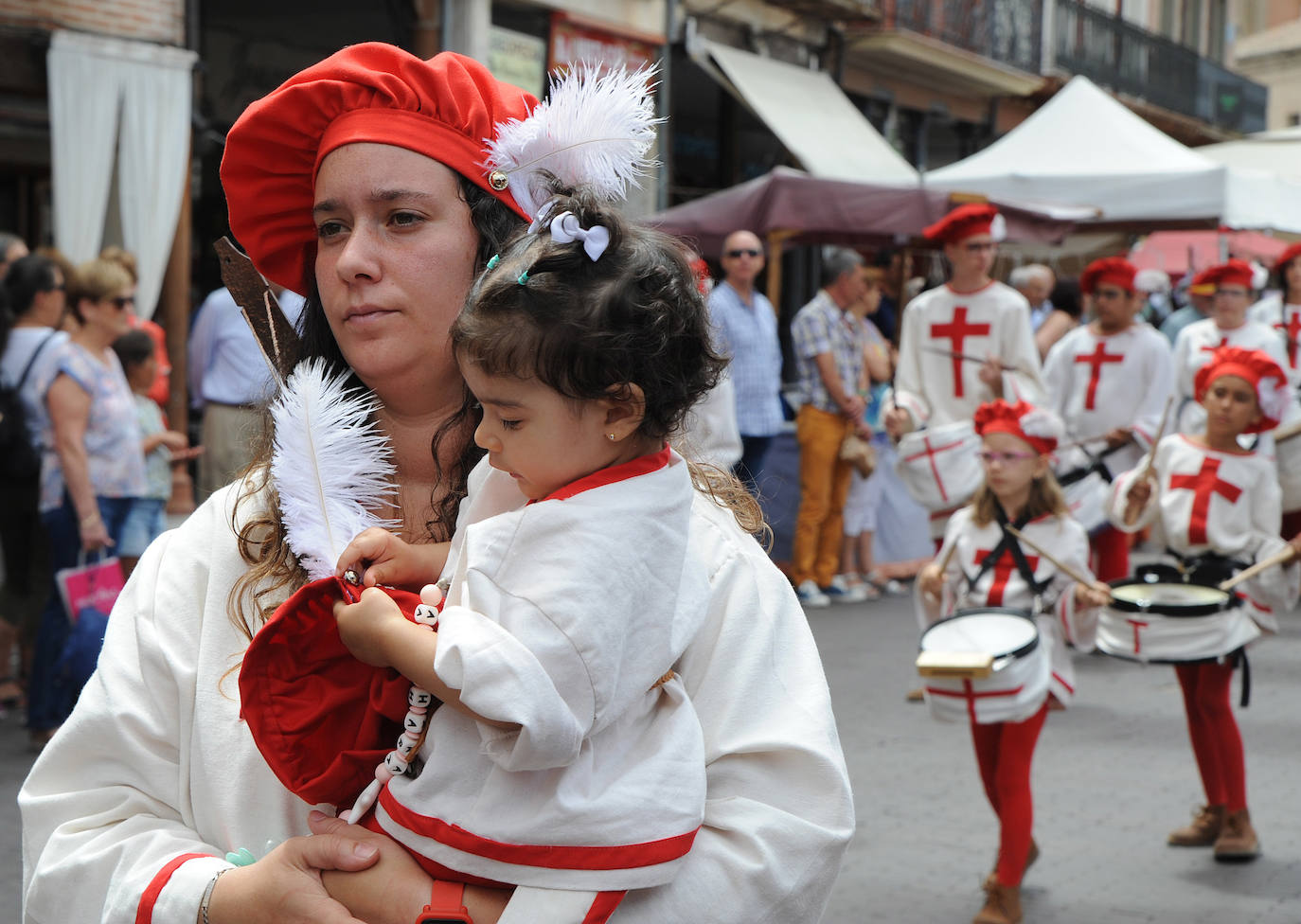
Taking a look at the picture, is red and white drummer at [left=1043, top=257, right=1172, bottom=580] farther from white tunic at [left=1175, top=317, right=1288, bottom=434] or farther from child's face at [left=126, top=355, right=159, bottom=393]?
child's face at [left=126, top=355, right=159, bottom=393]

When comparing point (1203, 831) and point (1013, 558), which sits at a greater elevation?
point (1013, 558)

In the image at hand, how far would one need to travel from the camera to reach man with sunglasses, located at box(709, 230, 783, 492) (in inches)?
389

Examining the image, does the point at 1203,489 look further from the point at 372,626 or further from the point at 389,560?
the point at 372,626

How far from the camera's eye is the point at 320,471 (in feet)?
5.98

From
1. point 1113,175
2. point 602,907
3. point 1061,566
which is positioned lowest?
point 1061,566

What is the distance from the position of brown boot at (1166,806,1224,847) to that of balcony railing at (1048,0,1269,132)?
2215 cm

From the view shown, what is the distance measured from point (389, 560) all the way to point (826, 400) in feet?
27.8

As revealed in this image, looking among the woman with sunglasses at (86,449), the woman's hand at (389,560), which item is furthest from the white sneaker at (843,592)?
the woman's hand at (389,560)

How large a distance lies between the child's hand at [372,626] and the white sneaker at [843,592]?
8.94 metres

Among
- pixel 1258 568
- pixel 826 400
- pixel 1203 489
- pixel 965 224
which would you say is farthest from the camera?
pixel 826 400

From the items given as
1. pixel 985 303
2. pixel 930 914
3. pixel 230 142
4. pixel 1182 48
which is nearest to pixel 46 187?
pixel 985 303

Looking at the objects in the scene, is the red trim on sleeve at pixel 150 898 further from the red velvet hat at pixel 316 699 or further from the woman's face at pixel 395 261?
the woman's face at pixel 395 261

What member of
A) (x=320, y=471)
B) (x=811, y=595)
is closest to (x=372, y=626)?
(x=320, y=471)

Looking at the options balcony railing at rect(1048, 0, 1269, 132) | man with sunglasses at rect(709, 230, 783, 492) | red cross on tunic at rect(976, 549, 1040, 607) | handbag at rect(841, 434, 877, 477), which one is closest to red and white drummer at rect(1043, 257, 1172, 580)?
handbag at rect(841, 434, 877, 477)
